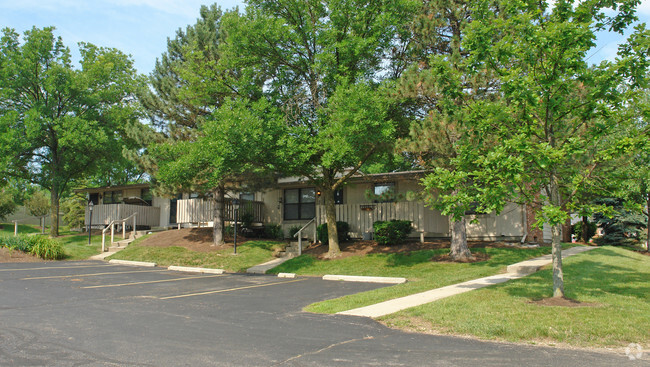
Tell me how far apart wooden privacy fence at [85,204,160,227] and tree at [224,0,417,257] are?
1340 centimetres

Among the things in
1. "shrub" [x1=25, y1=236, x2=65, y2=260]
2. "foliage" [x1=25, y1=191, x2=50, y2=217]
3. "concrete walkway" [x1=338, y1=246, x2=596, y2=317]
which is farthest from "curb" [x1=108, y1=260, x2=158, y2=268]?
"foliage" [x1=25, y1=191, x2=50, y2=217]

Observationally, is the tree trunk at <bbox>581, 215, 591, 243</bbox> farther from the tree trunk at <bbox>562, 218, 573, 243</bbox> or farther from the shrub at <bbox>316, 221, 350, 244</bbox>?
the shrub at <bbox>316, 221, 350, 244</bbox>

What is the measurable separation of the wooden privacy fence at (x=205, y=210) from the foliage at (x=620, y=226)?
1938 cm

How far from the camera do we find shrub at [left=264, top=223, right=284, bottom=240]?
2286 centimetres

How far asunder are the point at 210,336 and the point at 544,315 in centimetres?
533

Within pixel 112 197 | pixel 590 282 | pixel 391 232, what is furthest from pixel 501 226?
pixel 112 197

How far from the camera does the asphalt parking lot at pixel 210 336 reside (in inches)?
213

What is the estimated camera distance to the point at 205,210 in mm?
23875

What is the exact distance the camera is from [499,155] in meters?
7.64

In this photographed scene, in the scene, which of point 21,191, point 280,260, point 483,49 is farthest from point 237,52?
point 21,191

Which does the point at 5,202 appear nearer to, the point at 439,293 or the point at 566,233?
the point at 439,293

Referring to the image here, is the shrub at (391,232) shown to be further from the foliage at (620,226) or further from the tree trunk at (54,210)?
the tree trunk at (54,210)

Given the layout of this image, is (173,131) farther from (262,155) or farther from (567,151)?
(567,151)

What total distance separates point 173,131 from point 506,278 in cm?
1499
